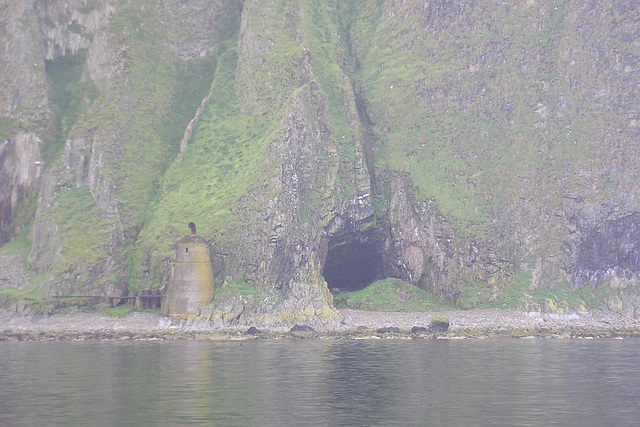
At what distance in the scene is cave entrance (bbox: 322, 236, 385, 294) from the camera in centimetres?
10731

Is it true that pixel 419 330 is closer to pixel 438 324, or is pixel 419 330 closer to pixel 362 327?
pixel 438 324

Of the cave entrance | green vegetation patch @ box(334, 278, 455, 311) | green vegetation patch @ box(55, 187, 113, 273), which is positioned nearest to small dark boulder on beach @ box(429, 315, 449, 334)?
green vegetation patch @ box(334, 278, 455, 311)

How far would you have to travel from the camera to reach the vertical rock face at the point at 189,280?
91750mm

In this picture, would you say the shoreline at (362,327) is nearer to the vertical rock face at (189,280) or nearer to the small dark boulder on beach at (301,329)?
the small dark boulder on beach at (301,329)

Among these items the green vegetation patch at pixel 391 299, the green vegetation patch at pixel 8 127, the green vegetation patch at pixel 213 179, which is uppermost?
the green vegetation patch at pixel 8 127

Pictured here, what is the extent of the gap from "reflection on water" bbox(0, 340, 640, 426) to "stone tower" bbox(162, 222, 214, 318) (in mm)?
18805

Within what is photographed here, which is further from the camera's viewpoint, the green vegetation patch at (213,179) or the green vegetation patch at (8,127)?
the green vegetation patch at (8,127)

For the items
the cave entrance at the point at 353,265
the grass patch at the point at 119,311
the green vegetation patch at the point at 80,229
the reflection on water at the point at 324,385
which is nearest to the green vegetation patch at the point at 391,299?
the cave entrance at the point at 353,265

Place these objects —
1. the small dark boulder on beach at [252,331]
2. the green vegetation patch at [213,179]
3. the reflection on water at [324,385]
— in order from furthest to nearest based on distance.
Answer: the green vegetation patch at [213,179] → the small dark boulder on beach at [252,331] → the reflection on water at [324,385]

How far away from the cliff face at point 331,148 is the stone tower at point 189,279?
295 centimetres

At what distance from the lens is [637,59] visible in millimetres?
107500

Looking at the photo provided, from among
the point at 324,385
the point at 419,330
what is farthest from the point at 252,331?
the point at 324,385

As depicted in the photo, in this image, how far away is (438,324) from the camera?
87.0 metres

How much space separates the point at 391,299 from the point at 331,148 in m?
22.9
